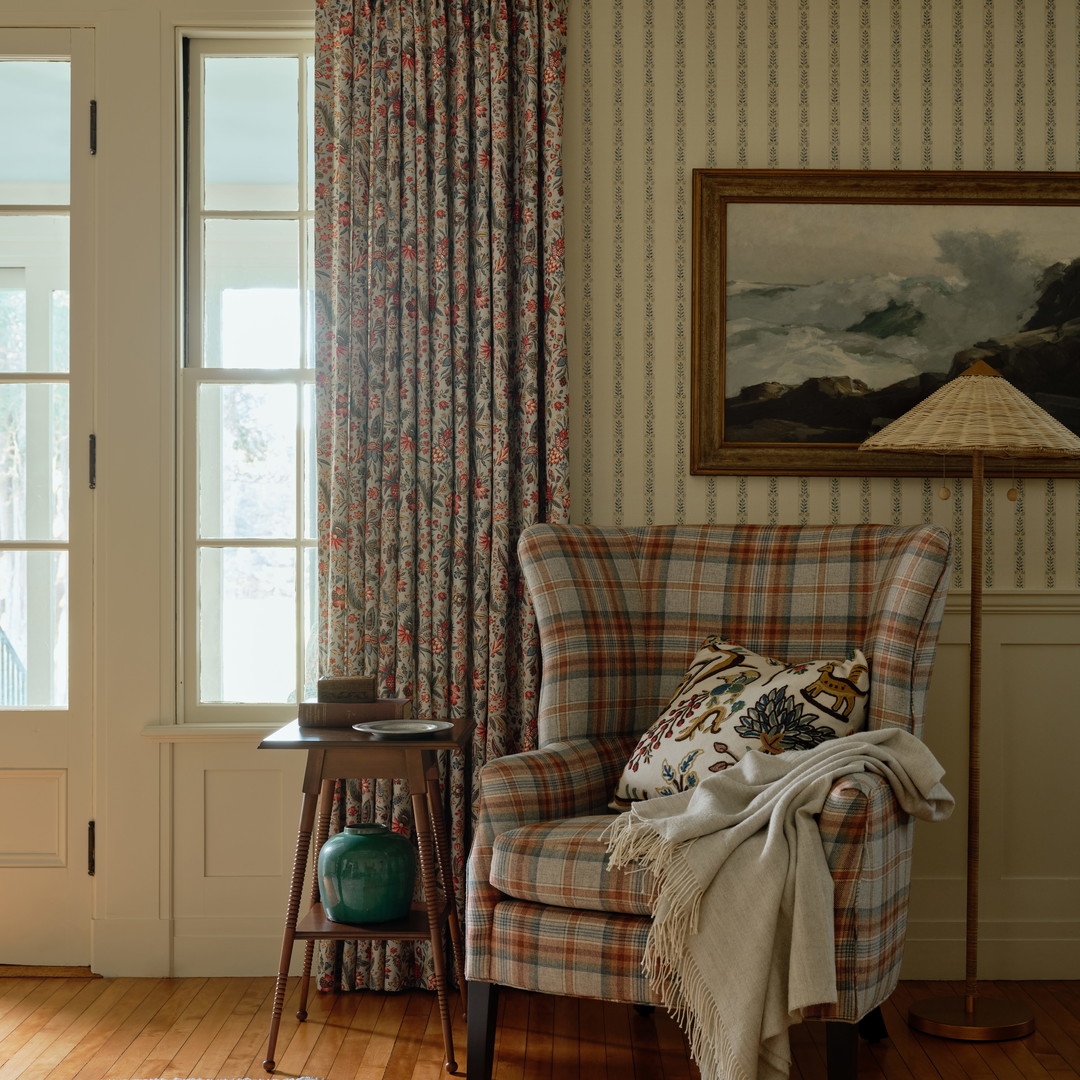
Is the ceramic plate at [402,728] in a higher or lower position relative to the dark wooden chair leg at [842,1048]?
higher

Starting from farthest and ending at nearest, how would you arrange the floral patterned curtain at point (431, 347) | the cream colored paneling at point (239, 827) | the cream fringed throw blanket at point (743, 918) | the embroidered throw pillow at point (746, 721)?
the cream colored paneling at point (239, 827), the floral patterned curtain at point (431, 347), the embroidered throw pillow at point (746, 721), the cream fringed throw blanket at point (743, 918)

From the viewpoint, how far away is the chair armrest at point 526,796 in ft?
6.73

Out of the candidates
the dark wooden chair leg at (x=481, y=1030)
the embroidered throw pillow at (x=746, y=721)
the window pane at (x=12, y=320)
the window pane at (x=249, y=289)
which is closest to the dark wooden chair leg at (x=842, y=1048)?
the embroidered throw pillow at (x=746, y=721)

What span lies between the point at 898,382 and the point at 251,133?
1858 mm

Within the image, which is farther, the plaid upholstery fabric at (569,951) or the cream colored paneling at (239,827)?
the cream colored paneling at (239,827)

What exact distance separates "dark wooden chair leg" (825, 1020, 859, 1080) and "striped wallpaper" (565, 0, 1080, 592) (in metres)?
1.33

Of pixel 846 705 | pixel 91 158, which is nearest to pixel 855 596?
pixel 846 705

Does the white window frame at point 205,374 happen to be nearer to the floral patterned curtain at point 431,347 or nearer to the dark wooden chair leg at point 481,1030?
the floral patterned curtain at point 431,347

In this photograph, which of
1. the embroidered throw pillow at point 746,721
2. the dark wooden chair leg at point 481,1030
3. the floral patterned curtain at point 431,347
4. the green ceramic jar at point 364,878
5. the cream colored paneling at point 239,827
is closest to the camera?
the dark wooden chair leg at point 481,1030

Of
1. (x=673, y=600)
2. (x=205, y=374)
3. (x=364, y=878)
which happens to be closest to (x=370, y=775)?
(x=364, y=878)

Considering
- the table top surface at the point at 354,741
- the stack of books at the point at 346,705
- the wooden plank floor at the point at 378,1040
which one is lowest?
the wooden plank floor at the point at 378,1040

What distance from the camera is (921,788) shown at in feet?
6.59

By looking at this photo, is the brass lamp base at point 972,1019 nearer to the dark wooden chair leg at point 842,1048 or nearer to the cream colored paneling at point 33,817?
the dark wooden chair leg at point 842,1048

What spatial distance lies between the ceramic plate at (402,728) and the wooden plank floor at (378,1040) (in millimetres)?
678
